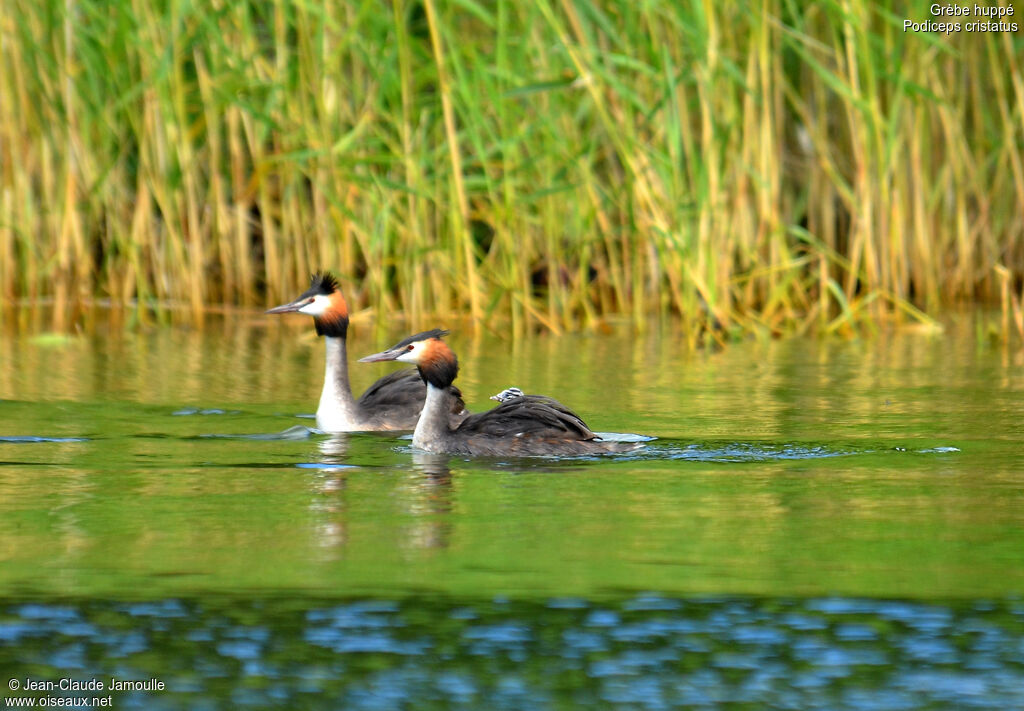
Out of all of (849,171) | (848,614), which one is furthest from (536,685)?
(849,171)

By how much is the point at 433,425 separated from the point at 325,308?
1757 mm

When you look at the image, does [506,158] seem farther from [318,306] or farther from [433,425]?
[433,425]

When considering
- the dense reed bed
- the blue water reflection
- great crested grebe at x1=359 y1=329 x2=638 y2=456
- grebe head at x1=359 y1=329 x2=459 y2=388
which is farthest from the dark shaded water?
the dense reed bed

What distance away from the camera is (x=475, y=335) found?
36.7ft

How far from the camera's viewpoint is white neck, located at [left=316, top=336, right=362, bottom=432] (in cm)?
782

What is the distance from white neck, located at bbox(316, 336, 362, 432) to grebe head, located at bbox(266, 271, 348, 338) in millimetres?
583

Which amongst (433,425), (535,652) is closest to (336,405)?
(433,425)

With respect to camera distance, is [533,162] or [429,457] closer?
[429,457]

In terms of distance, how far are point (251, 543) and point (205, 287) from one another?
7645mm

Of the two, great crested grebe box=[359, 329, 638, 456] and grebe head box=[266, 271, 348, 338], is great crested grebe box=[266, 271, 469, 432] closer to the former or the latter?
grebe head box=[266, 271, 348, 338]

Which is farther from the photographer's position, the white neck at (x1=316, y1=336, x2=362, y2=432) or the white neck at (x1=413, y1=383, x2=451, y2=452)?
the white neck at (x1=316, y1=336, x2=362, y2=432)

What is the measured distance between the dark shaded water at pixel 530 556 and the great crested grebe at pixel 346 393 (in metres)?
0.24

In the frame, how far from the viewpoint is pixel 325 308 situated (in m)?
8.66

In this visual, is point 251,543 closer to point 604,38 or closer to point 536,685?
point 536,685
